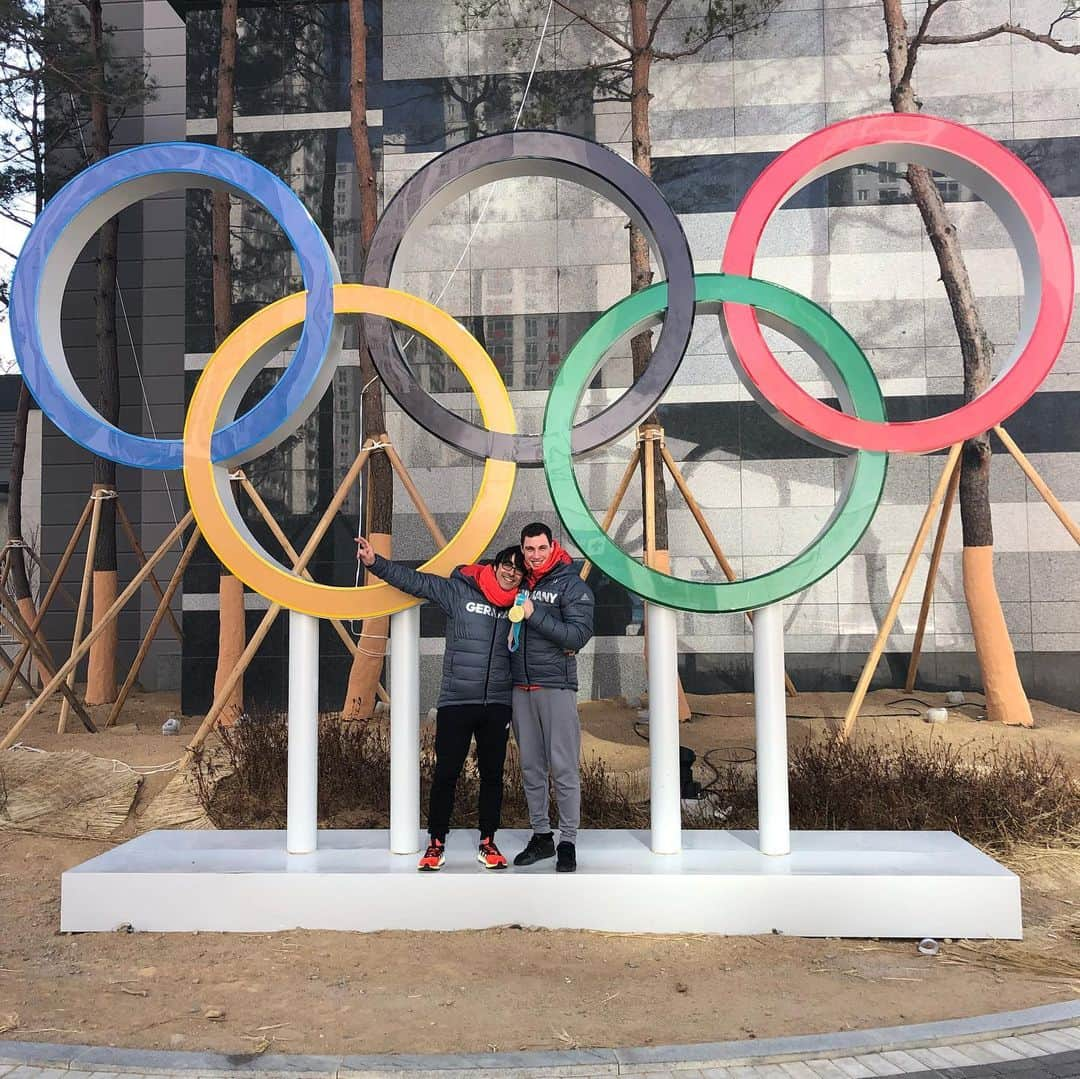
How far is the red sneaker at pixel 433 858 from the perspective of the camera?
5.00 meters

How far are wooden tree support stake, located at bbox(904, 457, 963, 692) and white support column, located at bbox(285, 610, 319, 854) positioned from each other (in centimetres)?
593

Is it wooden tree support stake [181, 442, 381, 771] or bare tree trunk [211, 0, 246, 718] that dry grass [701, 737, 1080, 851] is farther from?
bare tree trunk [211, 0, 246, 718]

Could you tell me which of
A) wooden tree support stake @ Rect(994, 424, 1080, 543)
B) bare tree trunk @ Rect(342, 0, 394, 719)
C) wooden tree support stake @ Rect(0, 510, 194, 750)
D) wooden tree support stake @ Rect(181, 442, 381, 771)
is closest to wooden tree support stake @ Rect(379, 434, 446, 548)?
wooden tree support stake @ Rect(181, 442, 381, 771)

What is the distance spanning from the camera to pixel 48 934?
5027mm

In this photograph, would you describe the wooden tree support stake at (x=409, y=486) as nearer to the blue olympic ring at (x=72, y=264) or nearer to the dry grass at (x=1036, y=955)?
the blue olympic ring at (x=72, y=264)

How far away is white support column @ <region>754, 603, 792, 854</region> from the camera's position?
17.2 ft

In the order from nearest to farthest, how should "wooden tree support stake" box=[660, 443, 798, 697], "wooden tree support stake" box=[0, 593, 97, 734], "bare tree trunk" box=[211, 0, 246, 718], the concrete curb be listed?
the concrete curb < "wooden tree support stake" box=[660, 443, 798, 697] < "wooden tree support stake" box=[0, 593, 97, 734] < "bare tree trunk" box=[211, 0, 246, 718]

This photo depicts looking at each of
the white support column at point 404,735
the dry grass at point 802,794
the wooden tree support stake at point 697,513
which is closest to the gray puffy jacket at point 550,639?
the white support column at point 404,735

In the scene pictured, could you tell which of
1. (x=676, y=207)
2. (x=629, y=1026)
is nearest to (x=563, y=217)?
(x=676, y=207)

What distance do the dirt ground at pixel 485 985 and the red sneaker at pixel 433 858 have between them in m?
0.33

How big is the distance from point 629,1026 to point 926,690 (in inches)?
322

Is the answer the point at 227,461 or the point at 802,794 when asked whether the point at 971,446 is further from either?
the point at 227,461

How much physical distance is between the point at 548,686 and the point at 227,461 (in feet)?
7.03

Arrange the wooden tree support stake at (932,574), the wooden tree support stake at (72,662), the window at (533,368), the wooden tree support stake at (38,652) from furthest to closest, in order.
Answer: the window at (533,368) < the wooden tree support stake at (38,652) < the wooden tree support stake at (932,574) < the wooden tree support stake at (72,662)
